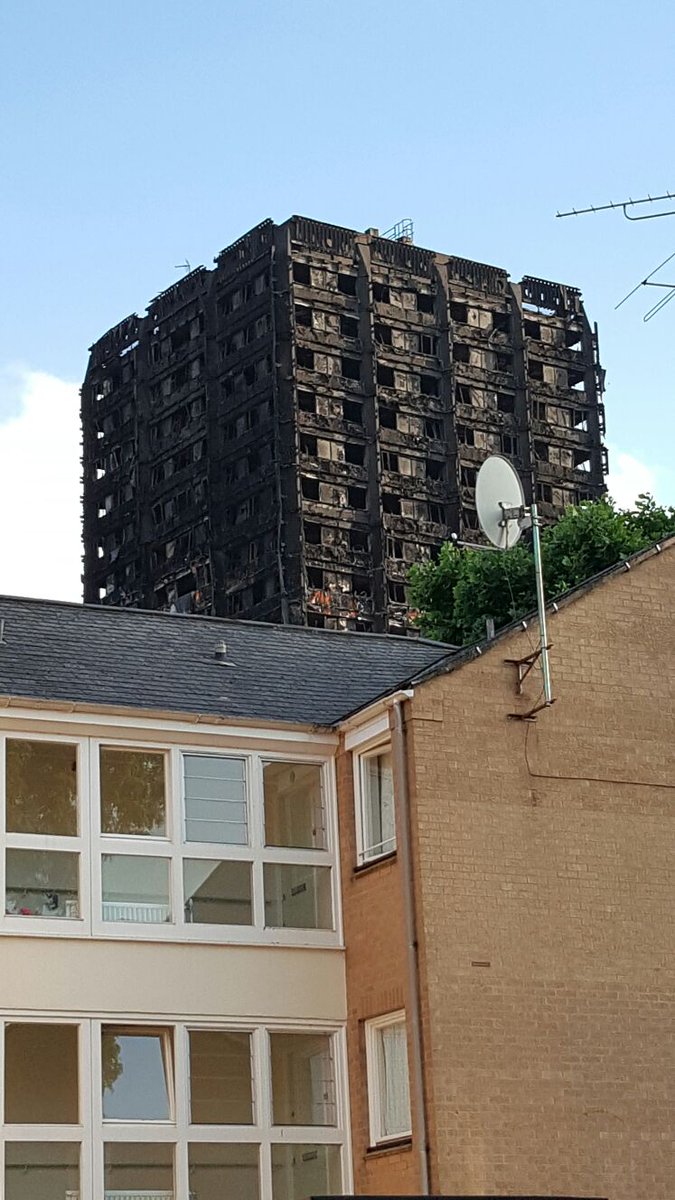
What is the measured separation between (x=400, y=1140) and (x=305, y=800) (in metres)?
3.96

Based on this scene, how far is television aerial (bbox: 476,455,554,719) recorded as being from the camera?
2131 centimetres

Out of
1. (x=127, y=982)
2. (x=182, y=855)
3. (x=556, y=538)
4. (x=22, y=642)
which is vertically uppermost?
(x=556, y=538)

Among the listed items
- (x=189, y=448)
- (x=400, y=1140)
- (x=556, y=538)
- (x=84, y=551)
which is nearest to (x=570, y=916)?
(x=400, y=1140)

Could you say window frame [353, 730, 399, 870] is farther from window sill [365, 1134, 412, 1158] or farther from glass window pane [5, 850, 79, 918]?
glass window pane [5, 850, 79, 918]

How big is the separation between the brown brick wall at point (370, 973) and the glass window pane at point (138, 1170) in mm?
2066

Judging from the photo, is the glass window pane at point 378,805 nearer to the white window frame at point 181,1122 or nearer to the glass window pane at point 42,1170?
the white window frame at point 181,1122

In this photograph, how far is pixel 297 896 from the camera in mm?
21484

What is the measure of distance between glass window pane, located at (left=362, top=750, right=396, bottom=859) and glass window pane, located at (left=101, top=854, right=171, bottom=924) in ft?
7.37

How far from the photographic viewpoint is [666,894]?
21266 millimetres

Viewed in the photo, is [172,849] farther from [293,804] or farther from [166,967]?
[293,804]

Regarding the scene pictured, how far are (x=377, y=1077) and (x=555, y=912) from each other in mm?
2500

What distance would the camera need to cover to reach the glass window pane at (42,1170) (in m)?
19.0

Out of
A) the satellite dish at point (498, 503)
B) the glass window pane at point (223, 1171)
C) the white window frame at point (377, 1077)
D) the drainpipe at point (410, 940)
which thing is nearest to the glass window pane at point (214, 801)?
the drainpipe at point (410, 940)

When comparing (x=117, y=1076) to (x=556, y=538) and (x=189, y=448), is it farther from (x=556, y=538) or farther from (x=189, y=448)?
(x=189, y=448)
